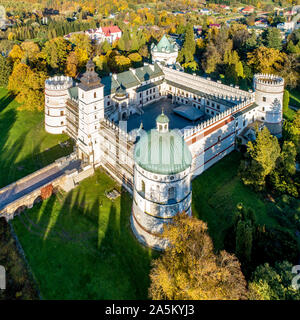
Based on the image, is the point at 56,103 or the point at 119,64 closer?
the point at 56,103

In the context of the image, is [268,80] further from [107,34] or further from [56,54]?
[107,34]

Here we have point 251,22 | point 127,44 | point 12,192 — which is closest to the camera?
point 12,192

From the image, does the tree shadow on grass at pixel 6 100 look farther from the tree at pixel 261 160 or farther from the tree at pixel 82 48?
the tree at pixel 261 160

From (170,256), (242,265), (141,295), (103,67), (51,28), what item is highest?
(51,28)

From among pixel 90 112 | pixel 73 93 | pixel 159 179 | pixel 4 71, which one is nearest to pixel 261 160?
pixel 159 179

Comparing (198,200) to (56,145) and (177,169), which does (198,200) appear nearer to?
(177,169)

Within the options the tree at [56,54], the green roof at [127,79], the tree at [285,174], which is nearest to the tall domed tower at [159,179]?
the tree at [285,174]

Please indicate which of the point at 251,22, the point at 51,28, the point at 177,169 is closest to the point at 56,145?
the point at 177,169
